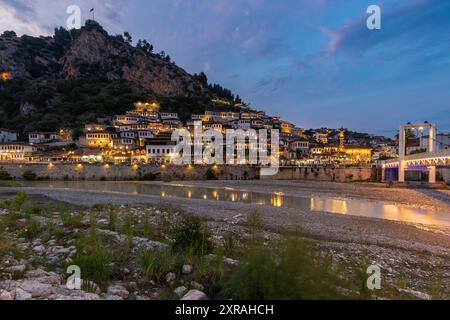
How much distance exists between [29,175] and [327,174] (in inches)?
2583

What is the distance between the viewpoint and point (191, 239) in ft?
27.0

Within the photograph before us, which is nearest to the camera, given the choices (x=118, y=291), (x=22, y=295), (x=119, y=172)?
(x=22, y=295)

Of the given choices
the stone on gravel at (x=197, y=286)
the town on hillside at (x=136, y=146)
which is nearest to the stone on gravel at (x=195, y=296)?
the stone on gravel at (x=197, y=286)

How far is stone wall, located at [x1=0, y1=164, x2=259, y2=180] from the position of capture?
54156mm

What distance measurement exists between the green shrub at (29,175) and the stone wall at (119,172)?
0.56 m

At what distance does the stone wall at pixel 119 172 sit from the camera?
5416 cm

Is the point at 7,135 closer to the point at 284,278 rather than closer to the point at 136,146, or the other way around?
the point at 136,146

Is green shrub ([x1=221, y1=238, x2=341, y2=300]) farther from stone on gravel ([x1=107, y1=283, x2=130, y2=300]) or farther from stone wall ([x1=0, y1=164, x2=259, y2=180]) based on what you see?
stone wall ([x1=0, y1=164, x2=259, y2=180])

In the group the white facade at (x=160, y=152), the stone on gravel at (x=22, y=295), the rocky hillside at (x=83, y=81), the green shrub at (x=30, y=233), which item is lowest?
the green shrub at (x=30, y=233)

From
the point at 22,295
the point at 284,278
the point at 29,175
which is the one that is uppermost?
the point at 284,278

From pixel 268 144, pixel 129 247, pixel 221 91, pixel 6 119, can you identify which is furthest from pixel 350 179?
pixel 221 91

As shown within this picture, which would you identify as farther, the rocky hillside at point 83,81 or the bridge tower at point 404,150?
the rocky hillside at point 83,81

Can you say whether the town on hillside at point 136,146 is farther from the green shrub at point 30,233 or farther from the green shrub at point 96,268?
the green shrub at point 96,268

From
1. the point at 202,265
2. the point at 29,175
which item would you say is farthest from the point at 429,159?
the point at 29,175
